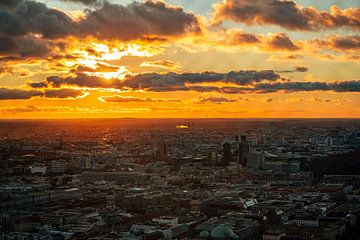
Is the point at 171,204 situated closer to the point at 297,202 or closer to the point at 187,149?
the point at 297,202

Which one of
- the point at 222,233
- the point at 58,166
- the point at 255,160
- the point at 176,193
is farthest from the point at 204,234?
the point at 255,160

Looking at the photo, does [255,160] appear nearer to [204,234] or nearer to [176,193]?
[176,193]

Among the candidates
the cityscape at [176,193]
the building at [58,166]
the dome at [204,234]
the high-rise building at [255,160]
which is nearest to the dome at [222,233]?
the cityscape at [176,193]

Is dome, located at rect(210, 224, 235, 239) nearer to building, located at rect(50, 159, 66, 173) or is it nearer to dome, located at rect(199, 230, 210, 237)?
dome, located at rect(199, 230, 210, 237)

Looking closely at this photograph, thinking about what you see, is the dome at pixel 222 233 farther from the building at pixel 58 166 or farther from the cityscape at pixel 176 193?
the building at pixel 58 166

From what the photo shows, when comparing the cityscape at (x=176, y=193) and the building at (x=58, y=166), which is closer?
the cityscape at (x=176, y=193)

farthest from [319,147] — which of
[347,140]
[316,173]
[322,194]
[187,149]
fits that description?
[322,194]

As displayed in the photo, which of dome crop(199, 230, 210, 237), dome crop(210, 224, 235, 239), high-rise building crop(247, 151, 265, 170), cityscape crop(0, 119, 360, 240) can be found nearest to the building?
cityscape crop(0, 119, 360, 240)

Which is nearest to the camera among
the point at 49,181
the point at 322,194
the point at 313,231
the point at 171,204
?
the point at 313,231
